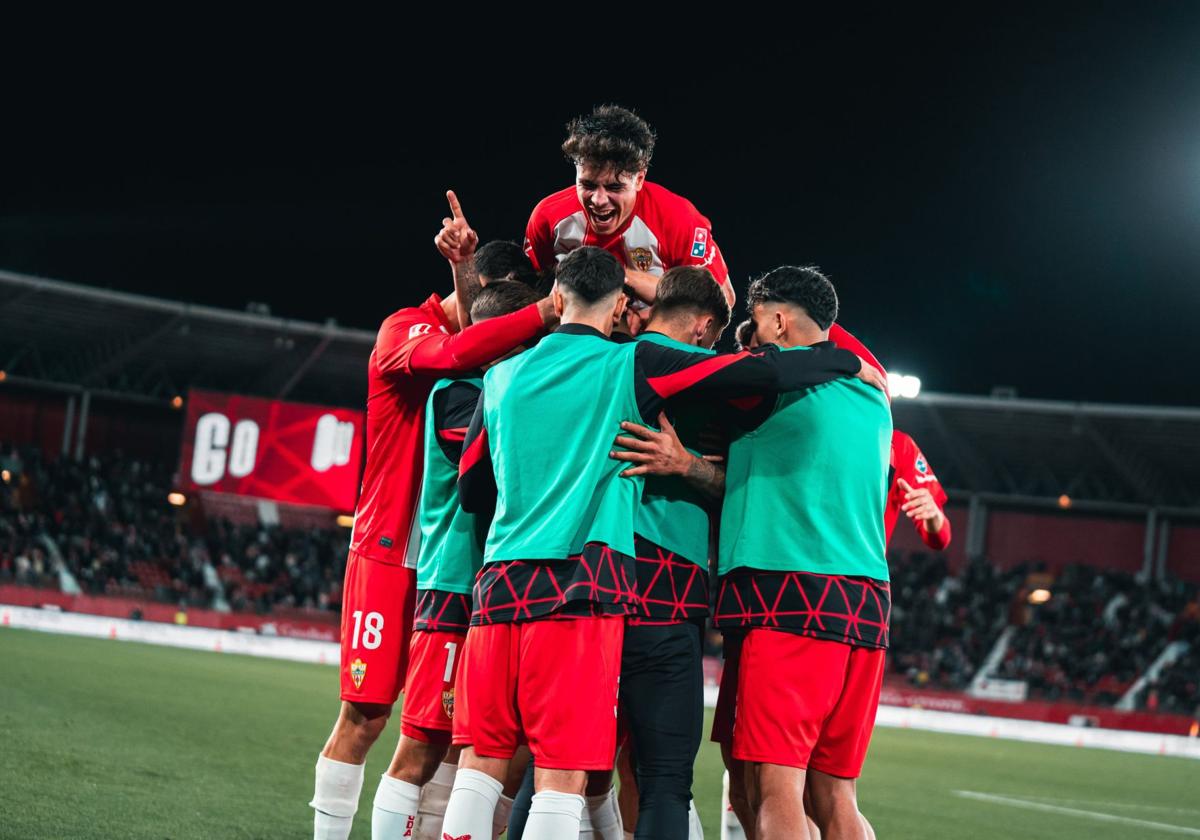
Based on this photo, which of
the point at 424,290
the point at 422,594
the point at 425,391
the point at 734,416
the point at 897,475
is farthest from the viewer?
the point at 424,290

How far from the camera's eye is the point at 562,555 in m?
3.72

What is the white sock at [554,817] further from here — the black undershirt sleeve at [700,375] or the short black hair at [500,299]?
the short black hair at [500,299]

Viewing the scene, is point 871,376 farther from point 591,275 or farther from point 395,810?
point 395,810

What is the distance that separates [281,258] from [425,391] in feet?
110

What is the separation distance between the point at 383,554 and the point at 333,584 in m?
28.7

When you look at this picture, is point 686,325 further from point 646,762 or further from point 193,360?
point 193,360

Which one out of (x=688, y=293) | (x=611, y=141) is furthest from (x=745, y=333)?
(x=611, y=141)

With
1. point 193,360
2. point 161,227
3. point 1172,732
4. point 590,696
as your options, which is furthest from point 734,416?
point 161,227

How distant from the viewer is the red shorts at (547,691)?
3629 millimetres

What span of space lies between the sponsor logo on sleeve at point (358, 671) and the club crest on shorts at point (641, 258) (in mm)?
1885

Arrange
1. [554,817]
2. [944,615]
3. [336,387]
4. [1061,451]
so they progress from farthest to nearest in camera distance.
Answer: [336,387] → [1061,451] → [944,615] → [554,817]

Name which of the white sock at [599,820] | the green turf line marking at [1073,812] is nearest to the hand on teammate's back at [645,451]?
the white sock at [599,820]

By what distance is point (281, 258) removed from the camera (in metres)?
37.0

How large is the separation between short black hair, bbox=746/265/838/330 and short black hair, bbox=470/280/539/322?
82cm
